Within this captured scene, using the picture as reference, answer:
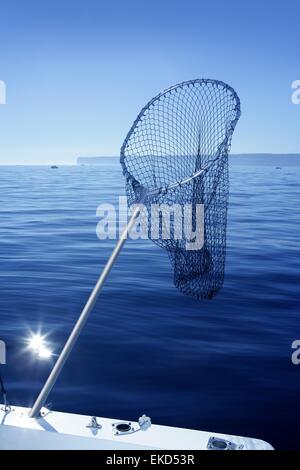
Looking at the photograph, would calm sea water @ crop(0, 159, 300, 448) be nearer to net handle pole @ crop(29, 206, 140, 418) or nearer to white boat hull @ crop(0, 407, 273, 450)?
white boat hull @ crop(0, 407, 273, 450)

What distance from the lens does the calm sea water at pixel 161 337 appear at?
660cm

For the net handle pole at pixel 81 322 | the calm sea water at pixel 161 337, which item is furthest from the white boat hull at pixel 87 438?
the calm sea water at pixel 161 337

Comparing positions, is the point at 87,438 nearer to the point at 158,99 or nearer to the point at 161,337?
the point at 158,99

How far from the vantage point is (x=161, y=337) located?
29.4 feet

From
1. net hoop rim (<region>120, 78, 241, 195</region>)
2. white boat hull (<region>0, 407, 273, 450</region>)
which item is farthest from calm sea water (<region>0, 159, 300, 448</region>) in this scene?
net hoop rim (<region>120, 78, 241, 195</region>)

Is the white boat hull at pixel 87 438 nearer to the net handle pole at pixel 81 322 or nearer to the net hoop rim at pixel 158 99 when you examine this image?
the net handle pole at pixel 81 322

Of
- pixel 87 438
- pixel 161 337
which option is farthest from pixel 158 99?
pixel 161 337

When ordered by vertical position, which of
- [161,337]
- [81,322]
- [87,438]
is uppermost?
[81,322]

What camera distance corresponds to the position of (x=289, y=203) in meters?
32.6

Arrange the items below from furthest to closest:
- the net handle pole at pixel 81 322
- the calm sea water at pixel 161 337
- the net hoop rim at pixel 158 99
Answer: the calm sea water at pixel 161 337
the net hoop rim at pixel 158 99
the net handle pole at pixel 81 322

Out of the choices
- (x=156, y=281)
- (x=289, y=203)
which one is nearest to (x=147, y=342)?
(x=156, y=281)

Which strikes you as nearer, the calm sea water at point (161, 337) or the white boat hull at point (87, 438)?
the white boat hull at point (87, 438)

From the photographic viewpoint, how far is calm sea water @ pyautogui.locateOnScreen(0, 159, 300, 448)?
6602 mm

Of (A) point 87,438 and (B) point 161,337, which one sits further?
(B) point 161,337
